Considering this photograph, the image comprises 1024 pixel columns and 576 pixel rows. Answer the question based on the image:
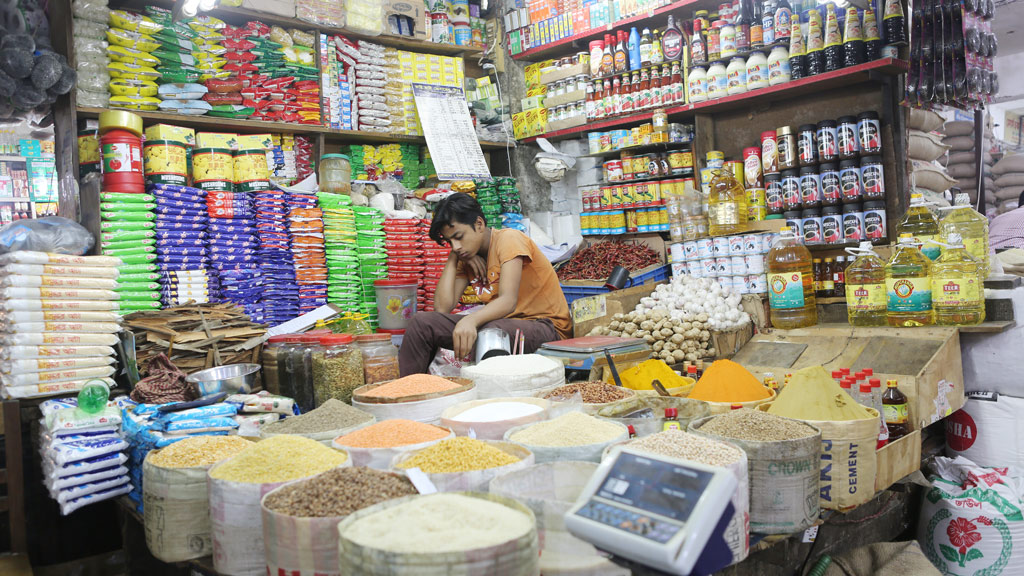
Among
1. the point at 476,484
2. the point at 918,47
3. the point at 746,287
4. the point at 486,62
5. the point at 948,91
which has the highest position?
the point at 486,62

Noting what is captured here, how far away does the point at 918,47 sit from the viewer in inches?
127

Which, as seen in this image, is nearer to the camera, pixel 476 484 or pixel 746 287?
pixel 476 484

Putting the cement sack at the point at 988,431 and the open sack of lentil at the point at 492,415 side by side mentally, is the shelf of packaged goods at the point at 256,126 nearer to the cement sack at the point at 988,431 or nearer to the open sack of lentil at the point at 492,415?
the open sack of lentil at the point at 492,415

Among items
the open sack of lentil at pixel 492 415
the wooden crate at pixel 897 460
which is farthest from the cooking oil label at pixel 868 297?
the open sack of lentil at pixel 492 415

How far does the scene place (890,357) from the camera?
2492mm

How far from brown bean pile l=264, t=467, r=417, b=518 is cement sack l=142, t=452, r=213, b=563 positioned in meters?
0.38

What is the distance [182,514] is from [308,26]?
12.6ft

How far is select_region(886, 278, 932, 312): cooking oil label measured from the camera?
262 cm

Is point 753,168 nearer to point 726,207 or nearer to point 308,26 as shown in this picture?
point 726,207

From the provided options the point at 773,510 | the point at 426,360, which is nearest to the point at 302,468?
the point at 773,510

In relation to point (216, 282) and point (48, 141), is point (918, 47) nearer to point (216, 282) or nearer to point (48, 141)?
point (216, 282)

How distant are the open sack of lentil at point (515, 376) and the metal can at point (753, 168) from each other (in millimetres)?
2367

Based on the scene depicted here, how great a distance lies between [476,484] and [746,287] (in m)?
2.51

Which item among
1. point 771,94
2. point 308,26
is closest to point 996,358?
point 771,94
